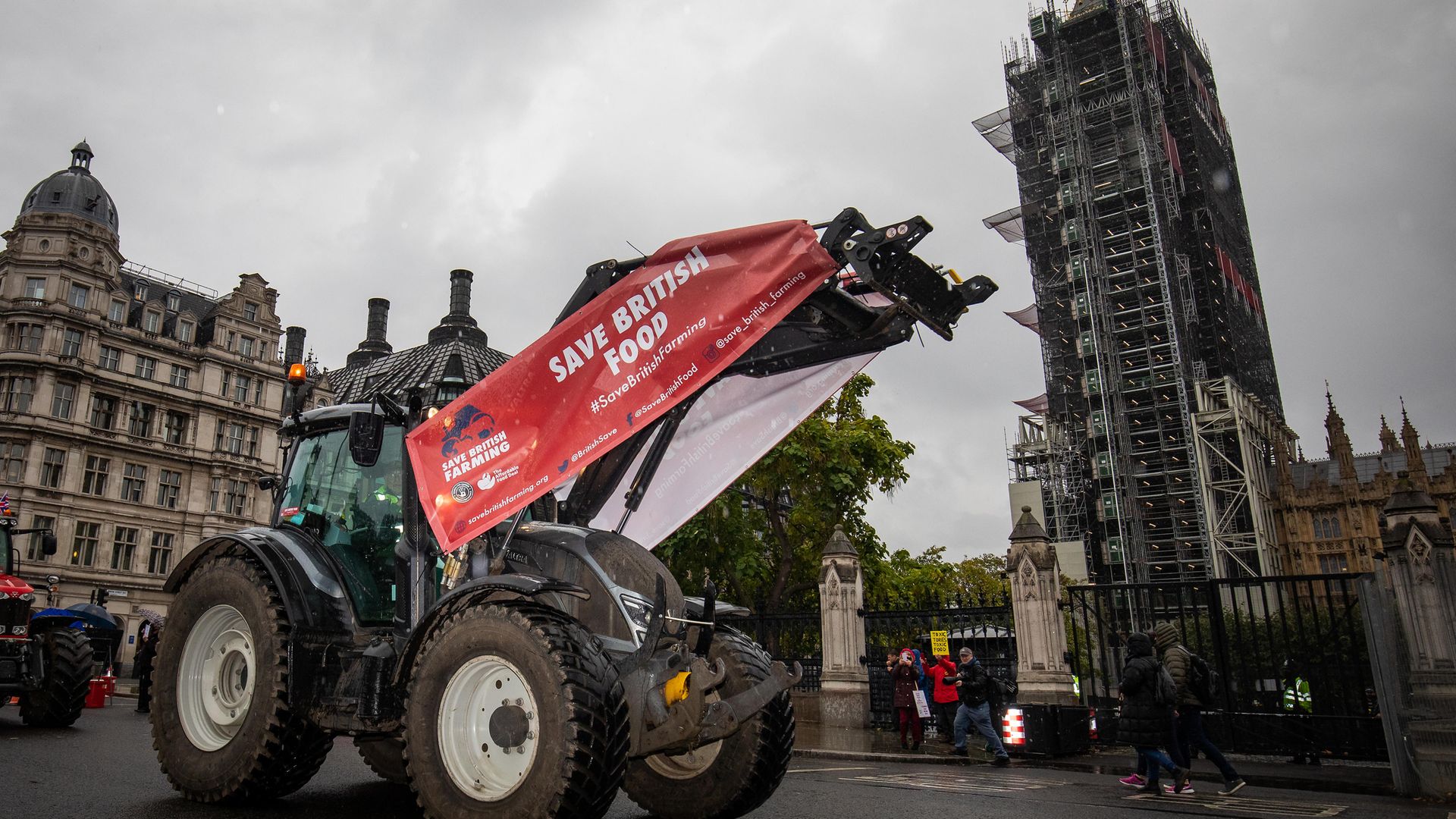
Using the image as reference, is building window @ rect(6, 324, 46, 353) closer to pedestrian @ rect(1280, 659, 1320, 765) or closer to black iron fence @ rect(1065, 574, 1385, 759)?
black iron fence @ rect(1065, 574, 1385, 759)

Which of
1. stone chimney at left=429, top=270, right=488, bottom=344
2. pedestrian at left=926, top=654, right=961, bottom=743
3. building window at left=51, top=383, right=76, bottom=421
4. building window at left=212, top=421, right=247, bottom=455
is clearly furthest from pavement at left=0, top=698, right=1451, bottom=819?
stone chimney at left=429, top=270, right=488, bottom=344

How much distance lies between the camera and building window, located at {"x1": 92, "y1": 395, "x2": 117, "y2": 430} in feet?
133

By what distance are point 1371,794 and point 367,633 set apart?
8913 millimetres

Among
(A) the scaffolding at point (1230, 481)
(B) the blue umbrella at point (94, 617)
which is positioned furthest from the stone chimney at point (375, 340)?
(A) the scaffolding at point (1230, 481)

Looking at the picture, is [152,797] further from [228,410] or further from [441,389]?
[228,410]

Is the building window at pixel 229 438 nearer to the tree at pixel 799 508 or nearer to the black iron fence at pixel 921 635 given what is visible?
the tree at pixel 799 508

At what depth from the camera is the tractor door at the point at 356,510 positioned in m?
5.52

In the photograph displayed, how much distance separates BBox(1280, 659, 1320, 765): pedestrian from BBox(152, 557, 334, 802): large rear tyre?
11186 millimetres

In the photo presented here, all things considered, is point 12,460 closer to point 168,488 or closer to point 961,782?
point 168,488

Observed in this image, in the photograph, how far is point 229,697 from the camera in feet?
18.3

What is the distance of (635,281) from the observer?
14.9ft

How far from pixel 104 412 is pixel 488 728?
4627 cm

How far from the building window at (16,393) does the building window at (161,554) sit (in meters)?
7.81

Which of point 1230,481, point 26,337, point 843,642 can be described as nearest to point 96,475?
point 26,337
